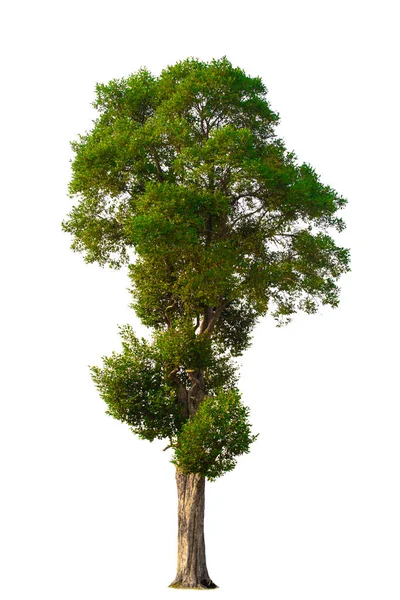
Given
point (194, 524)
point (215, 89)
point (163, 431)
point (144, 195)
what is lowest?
point (194, 524)

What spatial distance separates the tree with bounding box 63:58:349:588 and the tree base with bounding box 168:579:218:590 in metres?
0.04

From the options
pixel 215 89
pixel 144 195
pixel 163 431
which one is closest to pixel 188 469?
pixel 163 431

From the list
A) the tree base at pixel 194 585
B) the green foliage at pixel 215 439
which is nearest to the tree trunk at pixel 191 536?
the tree base at pixel 194 585

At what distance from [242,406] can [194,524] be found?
11.3ft

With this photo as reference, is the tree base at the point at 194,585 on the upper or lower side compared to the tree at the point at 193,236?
lower

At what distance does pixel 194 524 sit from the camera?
2105 centimetres

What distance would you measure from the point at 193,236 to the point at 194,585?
8.64 m

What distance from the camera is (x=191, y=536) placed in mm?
20969

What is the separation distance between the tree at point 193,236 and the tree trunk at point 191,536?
0.03m

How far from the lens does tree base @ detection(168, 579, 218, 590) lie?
20.7m

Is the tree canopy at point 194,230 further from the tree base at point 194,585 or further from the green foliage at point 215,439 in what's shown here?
the tree base at point 194,585

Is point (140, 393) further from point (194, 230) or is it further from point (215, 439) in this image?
point (194, 230)

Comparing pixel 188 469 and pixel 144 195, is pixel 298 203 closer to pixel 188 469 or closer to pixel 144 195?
pixel 144 195

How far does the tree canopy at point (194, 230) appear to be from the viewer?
66.3 feet
